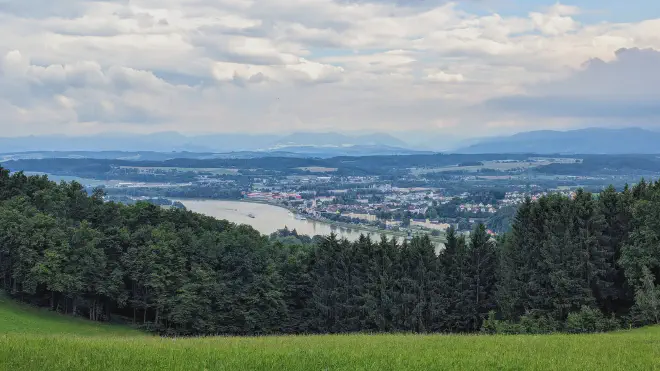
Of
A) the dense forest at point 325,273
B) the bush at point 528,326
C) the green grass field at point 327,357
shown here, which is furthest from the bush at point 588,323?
the green grass field at point 327,357

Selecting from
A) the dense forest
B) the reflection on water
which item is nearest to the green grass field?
the dense forest

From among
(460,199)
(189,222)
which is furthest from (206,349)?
(460,199)

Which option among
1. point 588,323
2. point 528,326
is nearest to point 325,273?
point 528,326

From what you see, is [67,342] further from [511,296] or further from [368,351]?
[511,296]

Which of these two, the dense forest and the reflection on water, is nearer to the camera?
the dense forest

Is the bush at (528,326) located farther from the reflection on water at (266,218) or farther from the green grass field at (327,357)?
the reflection on water at (266,218)

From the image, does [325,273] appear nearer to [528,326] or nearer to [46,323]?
[528,326]

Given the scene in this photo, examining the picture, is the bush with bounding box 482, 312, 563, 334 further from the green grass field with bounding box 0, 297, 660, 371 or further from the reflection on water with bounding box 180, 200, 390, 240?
the reflection on water with bounding box 180, 200, 390, 240
